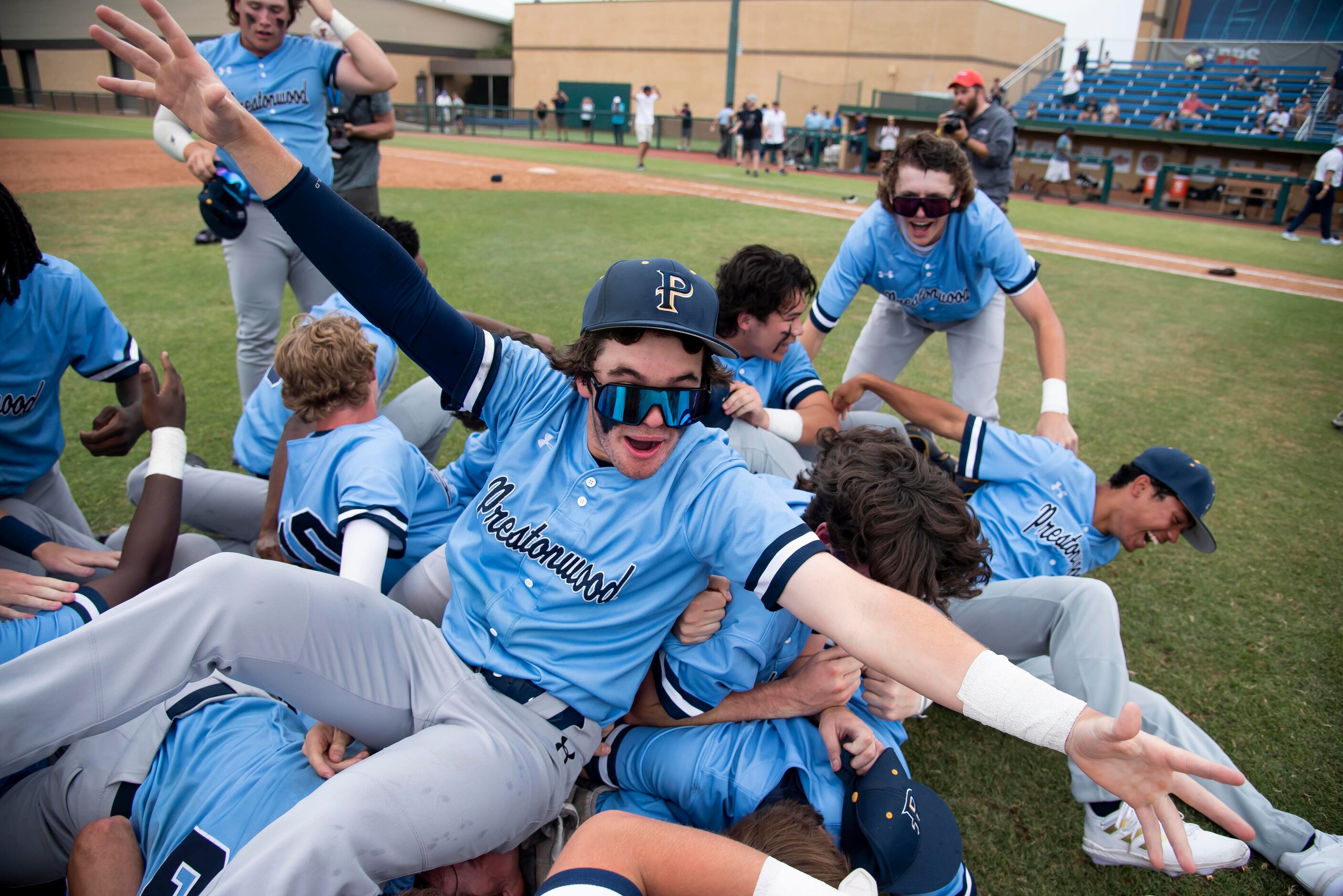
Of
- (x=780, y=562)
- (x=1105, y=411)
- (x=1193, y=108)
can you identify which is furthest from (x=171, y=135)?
(x=1193, y=108)

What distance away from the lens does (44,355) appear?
2.99m

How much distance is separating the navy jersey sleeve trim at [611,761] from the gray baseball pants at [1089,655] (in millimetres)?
1342

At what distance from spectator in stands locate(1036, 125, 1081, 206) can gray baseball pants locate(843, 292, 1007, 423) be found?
19.0 meters

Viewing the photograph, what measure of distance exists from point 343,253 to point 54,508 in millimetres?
2296

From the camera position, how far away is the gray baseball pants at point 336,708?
1.54 m

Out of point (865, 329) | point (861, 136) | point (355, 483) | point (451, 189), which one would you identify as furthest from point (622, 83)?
point (355, 483)

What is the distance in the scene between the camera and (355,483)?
2.54 metres

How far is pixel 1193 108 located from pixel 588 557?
29.9 m

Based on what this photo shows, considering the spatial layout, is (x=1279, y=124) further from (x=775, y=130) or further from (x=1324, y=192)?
(x=775, y=130)

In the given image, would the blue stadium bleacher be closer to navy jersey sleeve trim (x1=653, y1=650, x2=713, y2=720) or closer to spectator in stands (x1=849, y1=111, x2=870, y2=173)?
spectator in stands (x1=849, y1=111, x2=870, y2=173)

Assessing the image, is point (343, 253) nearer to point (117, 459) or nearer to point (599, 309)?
point (599, 309)

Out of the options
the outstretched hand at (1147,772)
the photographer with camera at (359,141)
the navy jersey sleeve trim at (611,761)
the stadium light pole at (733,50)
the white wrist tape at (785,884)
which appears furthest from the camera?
the stadium light pole at (733,50)

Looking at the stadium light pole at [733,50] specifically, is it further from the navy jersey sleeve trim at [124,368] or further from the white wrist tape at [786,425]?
the navy jersey sleeve trim at [124,368]

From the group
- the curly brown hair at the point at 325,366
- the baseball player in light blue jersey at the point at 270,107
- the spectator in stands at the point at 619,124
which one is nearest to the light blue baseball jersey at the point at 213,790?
the curly brown hair at the point at 325,366
